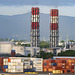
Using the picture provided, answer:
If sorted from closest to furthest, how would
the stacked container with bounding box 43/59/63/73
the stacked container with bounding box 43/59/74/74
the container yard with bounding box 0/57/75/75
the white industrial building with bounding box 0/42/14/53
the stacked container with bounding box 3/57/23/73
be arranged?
1. the stacked container with bounding box 3/57/23/73
2. the container yard with bounding box 0/57/75/75
3. the stacked container with bounding box 43/59/63/73
4. the stacked container with bounding box 43/59/74/74
5. the white industrial building with bounding box 0/42/14/53

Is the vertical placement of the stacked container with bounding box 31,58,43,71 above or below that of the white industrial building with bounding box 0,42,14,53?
below

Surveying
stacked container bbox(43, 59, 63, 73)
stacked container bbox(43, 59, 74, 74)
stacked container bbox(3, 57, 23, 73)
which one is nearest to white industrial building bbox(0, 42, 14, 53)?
stacked container bbox(43, 59, 63, 73)

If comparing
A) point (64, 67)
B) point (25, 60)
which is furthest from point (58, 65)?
point (25, 60)

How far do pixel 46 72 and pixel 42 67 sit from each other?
368cm

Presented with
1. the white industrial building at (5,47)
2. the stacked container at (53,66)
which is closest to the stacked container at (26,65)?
the stacked container at (53,66)

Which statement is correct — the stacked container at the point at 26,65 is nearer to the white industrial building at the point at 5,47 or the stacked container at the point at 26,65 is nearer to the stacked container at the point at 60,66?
the stacked container at the point at 60,66

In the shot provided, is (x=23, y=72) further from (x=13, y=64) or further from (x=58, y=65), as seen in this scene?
(x=58, y=65)

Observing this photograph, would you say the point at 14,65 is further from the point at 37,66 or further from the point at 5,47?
the point at 5,47

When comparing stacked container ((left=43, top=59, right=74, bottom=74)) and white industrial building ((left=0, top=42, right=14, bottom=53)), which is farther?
white industrial building ((left=0, top=42, right=14, bottom=53))

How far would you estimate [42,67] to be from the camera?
104062 millimetres

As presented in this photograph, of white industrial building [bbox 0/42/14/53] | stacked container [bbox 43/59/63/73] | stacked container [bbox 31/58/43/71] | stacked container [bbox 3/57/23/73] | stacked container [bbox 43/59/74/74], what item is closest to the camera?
stacked container [bbox 3/57/23/73]

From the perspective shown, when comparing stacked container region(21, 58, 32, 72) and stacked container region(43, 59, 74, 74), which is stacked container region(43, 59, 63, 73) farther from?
stacked container region(21, 58, 32, 72)

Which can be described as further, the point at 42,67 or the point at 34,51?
the point at 34,51

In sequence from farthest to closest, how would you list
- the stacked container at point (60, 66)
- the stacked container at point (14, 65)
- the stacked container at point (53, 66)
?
the stacked container at point (60, 66) → the stacked container at point (53, 66) → the stacked container at point (14, 65)
